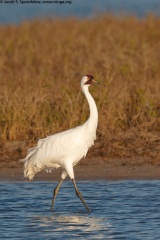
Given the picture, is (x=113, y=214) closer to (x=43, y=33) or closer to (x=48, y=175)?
(x=48, y=175)

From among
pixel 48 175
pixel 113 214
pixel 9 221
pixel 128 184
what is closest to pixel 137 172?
pixel 128 184

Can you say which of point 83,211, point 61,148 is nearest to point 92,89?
point 61,148

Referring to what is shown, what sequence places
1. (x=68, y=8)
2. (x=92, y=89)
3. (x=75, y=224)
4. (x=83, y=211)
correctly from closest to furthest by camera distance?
(x=75, y=224)
(x=83, y=211)
(x=92, y=89)
(x=68, y=8)

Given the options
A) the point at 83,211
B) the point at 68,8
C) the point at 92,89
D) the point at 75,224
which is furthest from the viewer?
the point at 68,8

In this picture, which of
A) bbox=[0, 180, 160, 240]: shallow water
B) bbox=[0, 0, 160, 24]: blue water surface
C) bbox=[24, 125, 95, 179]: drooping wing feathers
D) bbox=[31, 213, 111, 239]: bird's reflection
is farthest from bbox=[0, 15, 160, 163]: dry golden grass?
bbox=[0, 0, 160, 24]: blue water surface

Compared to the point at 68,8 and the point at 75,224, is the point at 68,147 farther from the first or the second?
the point at 68,8

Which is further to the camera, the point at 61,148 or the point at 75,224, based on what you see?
the point at 61,148

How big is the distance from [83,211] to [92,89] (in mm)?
2877

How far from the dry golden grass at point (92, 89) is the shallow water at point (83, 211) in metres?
1.01

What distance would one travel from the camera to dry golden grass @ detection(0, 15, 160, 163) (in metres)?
10.0

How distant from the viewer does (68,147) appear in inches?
319

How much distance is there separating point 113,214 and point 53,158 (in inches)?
36.5

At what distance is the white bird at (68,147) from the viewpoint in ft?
26.4

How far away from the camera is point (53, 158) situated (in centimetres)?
819
